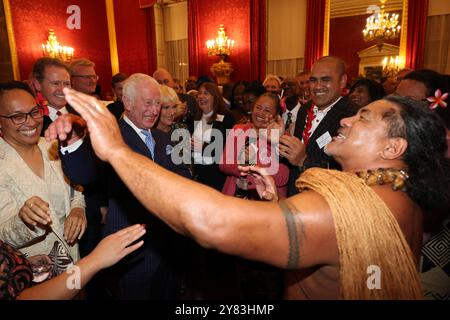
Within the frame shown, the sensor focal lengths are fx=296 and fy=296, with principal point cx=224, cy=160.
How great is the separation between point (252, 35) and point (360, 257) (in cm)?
1040

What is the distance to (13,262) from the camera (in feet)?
4.08

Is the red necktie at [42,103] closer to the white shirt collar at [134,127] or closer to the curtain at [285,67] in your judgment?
the white shirt collar at [134,127]

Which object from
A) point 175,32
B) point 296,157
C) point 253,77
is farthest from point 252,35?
point 296,157

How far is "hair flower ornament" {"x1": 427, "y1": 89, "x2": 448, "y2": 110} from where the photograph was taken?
7.37ft

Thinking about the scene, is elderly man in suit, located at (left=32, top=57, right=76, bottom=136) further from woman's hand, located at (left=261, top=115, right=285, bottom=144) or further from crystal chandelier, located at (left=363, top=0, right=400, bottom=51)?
crystal chandelier, located at (left=363, top=0, right=400, bottom=51)

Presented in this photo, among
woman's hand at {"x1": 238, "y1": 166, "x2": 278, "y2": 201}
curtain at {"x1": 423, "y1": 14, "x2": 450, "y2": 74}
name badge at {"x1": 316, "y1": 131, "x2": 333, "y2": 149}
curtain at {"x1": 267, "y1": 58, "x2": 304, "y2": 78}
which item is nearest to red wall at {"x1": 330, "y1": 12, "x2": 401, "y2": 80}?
curtain at {"x1": 267, "y1": 58, "x2": 304, "y2": 78}

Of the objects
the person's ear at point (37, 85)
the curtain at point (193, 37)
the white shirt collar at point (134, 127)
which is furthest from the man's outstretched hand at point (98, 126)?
the curtain at point (193, 37)

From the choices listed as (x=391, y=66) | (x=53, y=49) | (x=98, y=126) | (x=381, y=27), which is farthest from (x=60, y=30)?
(x=98, y=126)

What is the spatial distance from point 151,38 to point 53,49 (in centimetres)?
384

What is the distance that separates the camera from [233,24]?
418 inches

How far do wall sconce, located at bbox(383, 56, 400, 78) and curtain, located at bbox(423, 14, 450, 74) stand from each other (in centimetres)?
78

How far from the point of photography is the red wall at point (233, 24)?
10.4 m

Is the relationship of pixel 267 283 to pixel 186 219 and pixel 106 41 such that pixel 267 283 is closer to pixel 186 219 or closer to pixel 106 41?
pixel 186 219

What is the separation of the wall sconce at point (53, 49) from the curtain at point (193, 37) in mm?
4443
